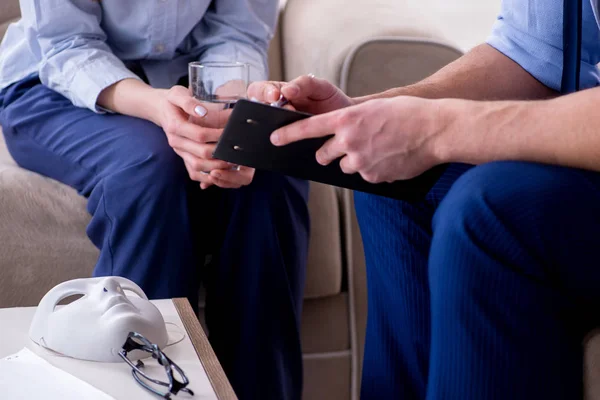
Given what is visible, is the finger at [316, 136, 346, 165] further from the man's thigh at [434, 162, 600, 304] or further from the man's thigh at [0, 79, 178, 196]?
the man's thigh at [0, 79, 178, 196]

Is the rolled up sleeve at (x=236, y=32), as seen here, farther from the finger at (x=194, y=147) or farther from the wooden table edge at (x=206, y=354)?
the wooden table edge at (x=206, y=354)

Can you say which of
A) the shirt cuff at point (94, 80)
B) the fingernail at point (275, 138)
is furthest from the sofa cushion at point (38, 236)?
the fingernail at point (275, 138)

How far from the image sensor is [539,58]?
1050 millimetres

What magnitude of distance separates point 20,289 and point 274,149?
596 mm

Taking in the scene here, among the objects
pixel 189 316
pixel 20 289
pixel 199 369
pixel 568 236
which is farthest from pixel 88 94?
pixel 568 236

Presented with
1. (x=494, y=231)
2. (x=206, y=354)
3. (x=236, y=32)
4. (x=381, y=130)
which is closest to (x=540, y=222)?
(x=494, y=231)

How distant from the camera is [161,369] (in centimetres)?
70

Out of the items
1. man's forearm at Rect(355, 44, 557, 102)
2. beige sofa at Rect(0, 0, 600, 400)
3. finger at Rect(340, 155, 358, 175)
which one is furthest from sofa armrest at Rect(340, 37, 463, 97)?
finger at Rect(340, 155, 358, 175)

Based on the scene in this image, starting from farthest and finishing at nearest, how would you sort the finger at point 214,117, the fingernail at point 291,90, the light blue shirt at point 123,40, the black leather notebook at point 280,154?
the light blue shirt at point 123,40 < the finger at point 214,117 < the fingernail at point 291,90 < the black leather notebook at point 280,154

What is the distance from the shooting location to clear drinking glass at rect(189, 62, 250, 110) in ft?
3.19

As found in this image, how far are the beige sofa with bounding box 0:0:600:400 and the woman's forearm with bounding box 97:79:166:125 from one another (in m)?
0.15

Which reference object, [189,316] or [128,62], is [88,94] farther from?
[189,316]

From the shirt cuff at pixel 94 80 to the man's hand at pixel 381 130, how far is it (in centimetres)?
56

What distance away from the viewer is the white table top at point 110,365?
2.17ft
